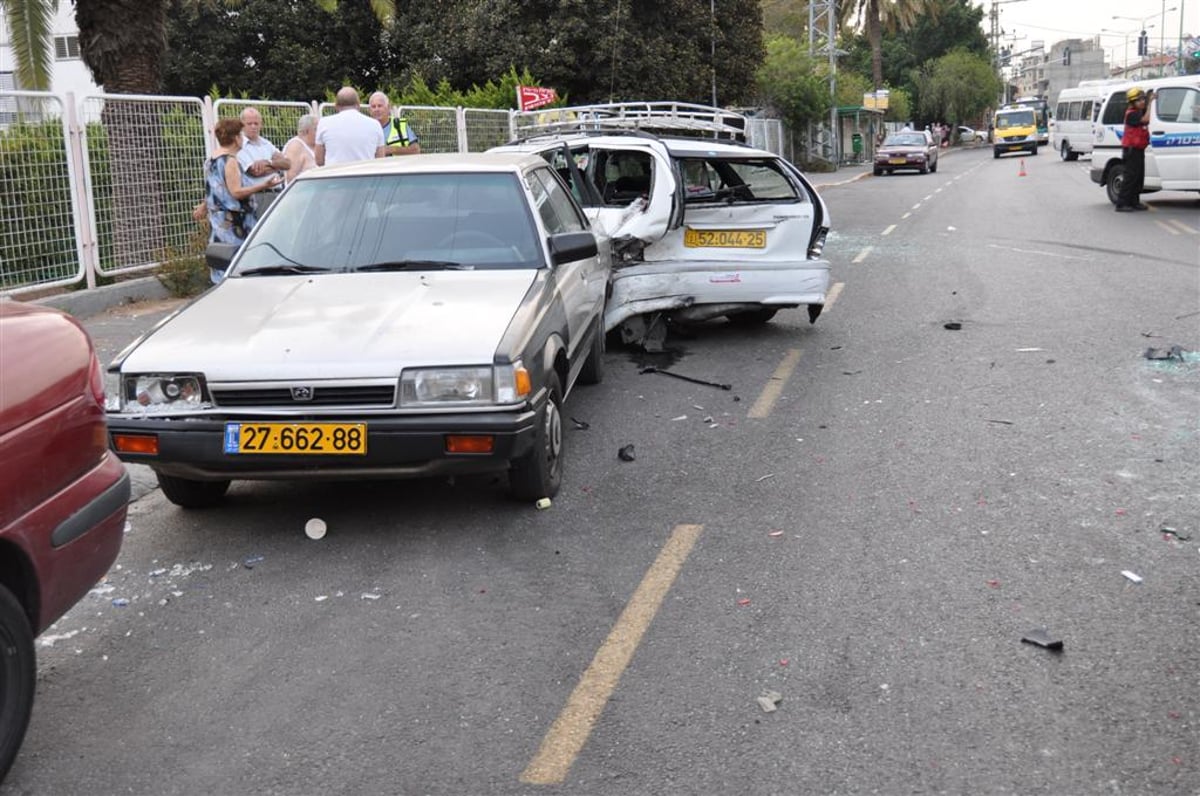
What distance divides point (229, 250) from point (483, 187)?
4.74 feet

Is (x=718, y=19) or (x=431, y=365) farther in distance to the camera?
(x=718, y=19)

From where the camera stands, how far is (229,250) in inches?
266

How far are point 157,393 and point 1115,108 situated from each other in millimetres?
22104

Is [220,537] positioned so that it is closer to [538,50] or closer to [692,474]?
[692,474]

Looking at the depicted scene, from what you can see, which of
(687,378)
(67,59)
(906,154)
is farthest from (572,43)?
(687,378)

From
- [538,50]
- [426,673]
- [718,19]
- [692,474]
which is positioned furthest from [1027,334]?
[718,19]

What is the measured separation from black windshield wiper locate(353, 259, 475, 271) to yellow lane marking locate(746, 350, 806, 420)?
7.19 ft

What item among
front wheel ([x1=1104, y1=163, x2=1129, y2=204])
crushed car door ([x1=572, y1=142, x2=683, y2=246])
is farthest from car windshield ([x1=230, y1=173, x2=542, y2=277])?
front wheel ([x1=1104, y1=163, x2=1129, y2=204])

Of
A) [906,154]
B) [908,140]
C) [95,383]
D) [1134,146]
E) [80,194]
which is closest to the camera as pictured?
[95,383]

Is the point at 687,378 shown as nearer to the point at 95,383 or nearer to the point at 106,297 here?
the point at 95,383

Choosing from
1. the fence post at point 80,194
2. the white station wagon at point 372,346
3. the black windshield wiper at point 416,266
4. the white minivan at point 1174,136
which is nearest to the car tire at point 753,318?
the white station wagon at point 372,346

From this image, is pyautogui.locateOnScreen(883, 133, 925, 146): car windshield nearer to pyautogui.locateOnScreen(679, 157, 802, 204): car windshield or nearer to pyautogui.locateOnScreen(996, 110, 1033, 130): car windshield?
pyautogui.locateOnScreen(996, 110, 1033, 130): car windshield

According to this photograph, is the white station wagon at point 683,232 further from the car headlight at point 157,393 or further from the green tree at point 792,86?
the green tree at point 792,86

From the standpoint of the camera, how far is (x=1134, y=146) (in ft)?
68.0
